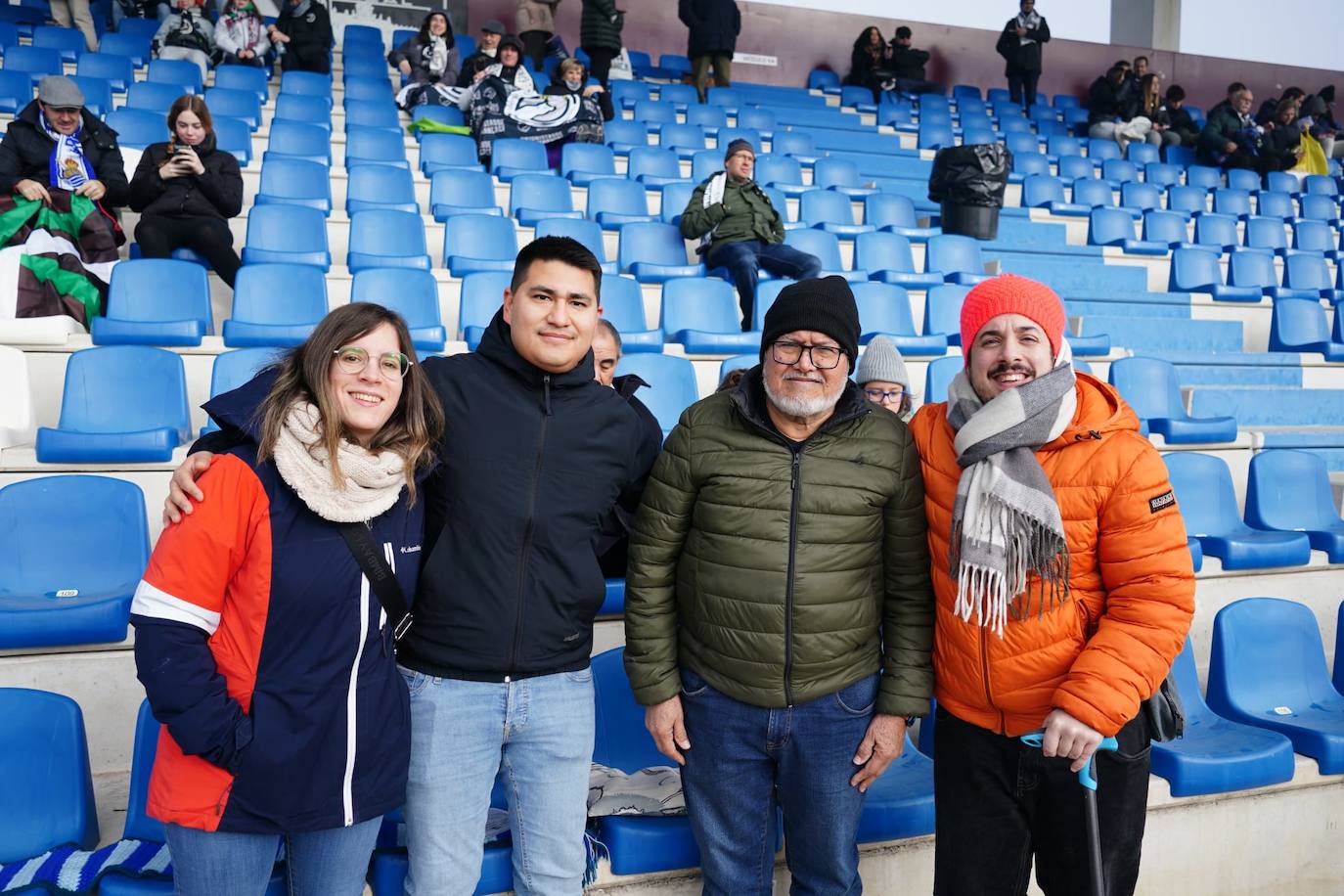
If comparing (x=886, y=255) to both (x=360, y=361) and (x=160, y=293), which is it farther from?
(x=360, y=361)

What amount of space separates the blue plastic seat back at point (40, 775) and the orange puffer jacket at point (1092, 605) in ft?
5.65

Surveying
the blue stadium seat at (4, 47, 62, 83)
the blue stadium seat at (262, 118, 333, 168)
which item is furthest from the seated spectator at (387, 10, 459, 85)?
the blue stadium seat at (4, 47, 62, 83)

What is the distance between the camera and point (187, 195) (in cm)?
418

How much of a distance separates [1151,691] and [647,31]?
36.4 feet

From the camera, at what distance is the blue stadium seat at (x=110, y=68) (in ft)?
21.3

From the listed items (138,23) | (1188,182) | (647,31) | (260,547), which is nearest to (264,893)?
(260,547)

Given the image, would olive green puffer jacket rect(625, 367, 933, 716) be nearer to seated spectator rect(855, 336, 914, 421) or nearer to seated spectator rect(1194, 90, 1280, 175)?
seated spectator rect(855, 336, 914, 421)

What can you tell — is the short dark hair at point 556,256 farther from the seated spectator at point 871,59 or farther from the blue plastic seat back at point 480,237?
the seated spectator at point 871,59

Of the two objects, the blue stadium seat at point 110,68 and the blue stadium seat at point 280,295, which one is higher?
the blue stadium seat at point 110,68

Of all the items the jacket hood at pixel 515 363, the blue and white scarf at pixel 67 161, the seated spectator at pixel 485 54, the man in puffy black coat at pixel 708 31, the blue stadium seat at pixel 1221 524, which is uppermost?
the man in puffy black coat at pixel 708 31

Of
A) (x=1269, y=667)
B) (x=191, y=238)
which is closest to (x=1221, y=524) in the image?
(x=1269, y=667)

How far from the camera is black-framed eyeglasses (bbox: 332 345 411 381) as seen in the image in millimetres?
1348

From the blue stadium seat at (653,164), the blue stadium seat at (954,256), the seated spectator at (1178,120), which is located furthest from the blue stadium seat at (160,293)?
the seated spectator at (1178,120)

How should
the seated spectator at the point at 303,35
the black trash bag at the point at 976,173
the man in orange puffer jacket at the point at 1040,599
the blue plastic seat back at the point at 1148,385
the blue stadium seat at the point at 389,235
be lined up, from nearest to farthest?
the man in orange puffer jacket at the point at 1040,599 < the blue plastic seat back at the point at 1148,385 < the blue stadium seat at the point at 389,235 < the black trash bag at the point at 976,173 < the seated spectator at the point at 303,35
